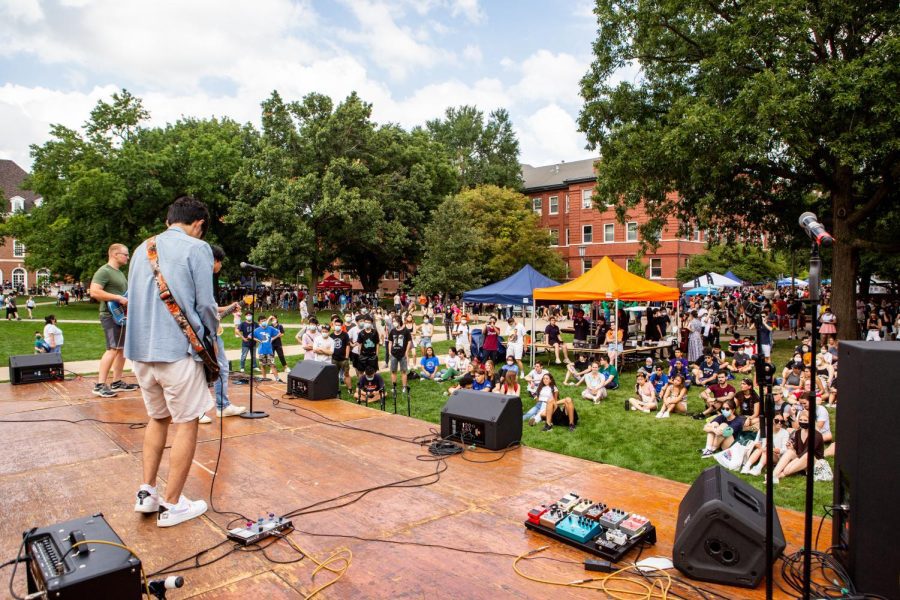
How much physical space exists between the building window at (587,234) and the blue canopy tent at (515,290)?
33627 mm

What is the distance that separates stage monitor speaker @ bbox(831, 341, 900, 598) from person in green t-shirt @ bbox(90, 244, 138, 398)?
5827 mm

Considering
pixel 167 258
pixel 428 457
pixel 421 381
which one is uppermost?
pixel 167 258

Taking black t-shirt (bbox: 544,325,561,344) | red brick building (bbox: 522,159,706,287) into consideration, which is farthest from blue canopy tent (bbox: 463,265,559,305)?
red brick building (bbox: 522,159,706,287)

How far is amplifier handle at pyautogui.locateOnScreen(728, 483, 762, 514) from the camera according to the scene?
3.14 m

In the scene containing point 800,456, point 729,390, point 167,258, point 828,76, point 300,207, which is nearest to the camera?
point 167,258

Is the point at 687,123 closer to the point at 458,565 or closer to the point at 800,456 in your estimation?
the point at 800,456

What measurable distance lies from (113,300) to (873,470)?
22.1 feet

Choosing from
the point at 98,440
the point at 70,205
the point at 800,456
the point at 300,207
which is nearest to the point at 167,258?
the point at 98,440

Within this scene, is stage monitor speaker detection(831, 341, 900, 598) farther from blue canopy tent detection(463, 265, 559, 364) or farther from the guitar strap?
blue canopy tent detection(463, 265, 559, 364)

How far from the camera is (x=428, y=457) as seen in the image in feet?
16.2

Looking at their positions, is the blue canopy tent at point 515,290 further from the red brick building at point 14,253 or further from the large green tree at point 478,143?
the red brick building at point 14,253

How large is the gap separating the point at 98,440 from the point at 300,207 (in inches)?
1123

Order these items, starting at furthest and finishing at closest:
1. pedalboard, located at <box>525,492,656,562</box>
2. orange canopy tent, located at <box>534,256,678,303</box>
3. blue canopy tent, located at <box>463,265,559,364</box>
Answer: blue canopy tent, located at <box>463,265,559,364</box>, orange canopy tent, located at <box>534,256,678,303</box>, pedalboard, located at <box>525,492,656,562</box>

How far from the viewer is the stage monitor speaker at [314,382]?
24.9ft
